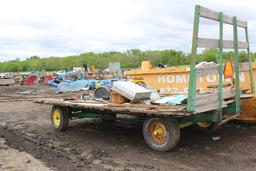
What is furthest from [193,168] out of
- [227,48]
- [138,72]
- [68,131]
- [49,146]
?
[138,72]

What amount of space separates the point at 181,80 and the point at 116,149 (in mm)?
3142

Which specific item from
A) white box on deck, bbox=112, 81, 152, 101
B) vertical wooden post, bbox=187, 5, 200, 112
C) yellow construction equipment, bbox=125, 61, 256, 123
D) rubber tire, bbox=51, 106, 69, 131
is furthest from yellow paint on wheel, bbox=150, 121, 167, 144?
rubber tire, bbox=51, 106, 69, 131

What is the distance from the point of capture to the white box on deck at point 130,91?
251 inches

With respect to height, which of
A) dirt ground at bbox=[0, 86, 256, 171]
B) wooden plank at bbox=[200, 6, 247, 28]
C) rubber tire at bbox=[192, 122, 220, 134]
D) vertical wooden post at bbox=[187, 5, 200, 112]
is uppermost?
wooden plank at bbox=[200, 6, 247, 28]

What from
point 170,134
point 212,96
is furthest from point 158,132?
point 212,96

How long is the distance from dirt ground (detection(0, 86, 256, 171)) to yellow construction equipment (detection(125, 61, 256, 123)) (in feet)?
1.59

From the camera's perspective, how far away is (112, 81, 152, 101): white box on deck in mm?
6371

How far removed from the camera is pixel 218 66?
6055 mm

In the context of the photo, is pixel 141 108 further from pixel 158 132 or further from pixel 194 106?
pixel 194 106

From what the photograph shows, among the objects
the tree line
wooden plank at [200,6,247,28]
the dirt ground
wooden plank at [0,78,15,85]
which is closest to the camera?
the dirt ground

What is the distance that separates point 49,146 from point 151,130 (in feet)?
6.24

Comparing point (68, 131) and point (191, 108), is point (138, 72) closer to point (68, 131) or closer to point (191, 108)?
point (68, 131)

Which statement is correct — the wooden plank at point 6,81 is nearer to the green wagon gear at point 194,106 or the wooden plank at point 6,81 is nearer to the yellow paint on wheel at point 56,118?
the yellow paint on wheel at point 56,118

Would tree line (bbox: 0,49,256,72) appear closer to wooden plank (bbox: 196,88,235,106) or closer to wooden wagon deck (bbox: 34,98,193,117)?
wooden plank (bbox: 196,88,235,106)
